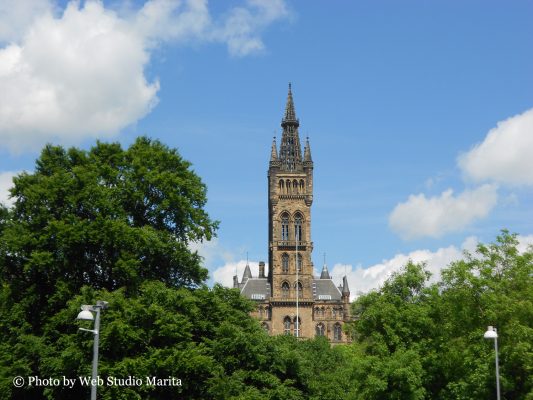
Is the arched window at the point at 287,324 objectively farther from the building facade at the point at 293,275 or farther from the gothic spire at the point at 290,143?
the gothic spire at the point at 290,143

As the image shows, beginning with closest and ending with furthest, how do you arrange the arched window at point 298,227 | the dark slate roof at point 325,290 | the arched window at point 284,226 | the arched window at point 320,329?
1. the arched window at point 298,227
2. the arched window at point 284,226
3. the arched window at point 320,329
4. the dark slate roof at point 325,290

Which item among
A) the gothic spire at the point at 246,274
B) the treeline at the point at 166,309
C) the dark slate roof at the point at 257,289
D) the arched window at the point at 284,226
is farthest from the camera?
the gothic spire at the point at 246,274

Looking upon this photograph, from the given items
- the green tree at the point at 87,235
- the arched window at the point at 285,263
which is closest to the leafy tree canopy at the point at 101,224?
the green tree at the point at 87,235

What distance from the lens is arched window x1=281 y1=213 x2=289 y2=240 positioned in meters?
104

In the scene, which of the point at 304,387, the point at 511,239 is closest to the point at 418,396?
the point at 304,387

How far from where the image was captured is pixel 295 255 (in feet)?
338

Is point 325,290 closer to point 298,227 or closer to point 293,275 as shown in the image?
point 293,275

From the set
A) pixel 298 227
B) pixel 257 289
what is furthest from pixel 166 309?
pixel 257 289

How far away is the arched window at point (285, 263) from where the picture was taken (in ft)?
339

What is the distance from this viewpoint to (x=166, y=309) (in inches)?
1280

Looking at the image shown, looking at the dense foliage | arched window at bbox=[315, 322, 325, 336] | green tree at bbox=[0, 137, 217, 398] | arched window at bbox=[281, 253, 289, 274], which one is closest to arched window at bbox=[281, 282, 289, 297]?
arched window at bbox=[281, 253, 289, 274]

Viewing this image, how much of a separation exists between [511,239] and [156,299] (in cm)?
1750

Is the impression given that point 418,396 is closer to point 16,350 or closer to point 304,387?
point 304,387

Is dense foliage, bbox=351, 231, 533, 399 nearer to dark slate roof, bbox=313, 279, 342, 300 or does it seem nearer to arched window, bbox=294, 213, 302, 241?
arched window, bbox=294, 213, 302, 241
